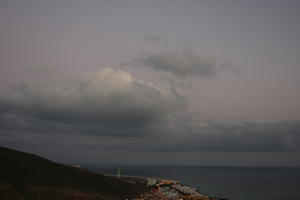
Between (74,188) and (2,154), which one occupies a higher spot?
(2,154)

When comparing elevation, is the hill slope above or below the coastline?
above

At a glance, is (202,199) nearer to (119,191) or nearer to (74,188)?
(119,191)

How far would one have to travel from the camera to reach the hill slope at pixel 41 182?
3284 inches

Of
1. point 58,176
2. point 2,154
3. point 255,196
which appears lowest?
point 255,196

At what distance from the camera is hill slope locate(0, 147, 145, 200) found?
83406 millimetres

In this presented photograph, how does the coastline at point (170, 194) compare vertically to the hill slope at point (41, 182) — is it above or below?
below

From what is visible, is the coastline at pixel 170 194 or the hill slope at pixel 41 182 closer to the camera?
the hill slope at pixel 41 182

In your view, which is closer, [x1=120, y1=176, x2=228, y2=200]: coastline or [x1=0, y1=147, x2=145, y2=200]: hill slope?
[x1=0, y1=147, x2=145, y2=200]: hill slope

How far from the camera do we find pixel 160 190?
13962cm

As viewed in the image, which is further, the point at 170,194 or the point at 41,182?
the point at 170,194

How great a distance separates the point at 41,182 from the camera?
93.1 metres

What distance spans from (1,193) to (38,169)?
24.6 m

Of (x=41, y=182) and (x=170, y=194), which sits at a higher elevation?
(x=41, y=182)

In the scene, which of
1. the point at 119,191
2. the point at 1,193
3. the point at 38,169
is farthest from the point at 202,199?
the point at 1,193
